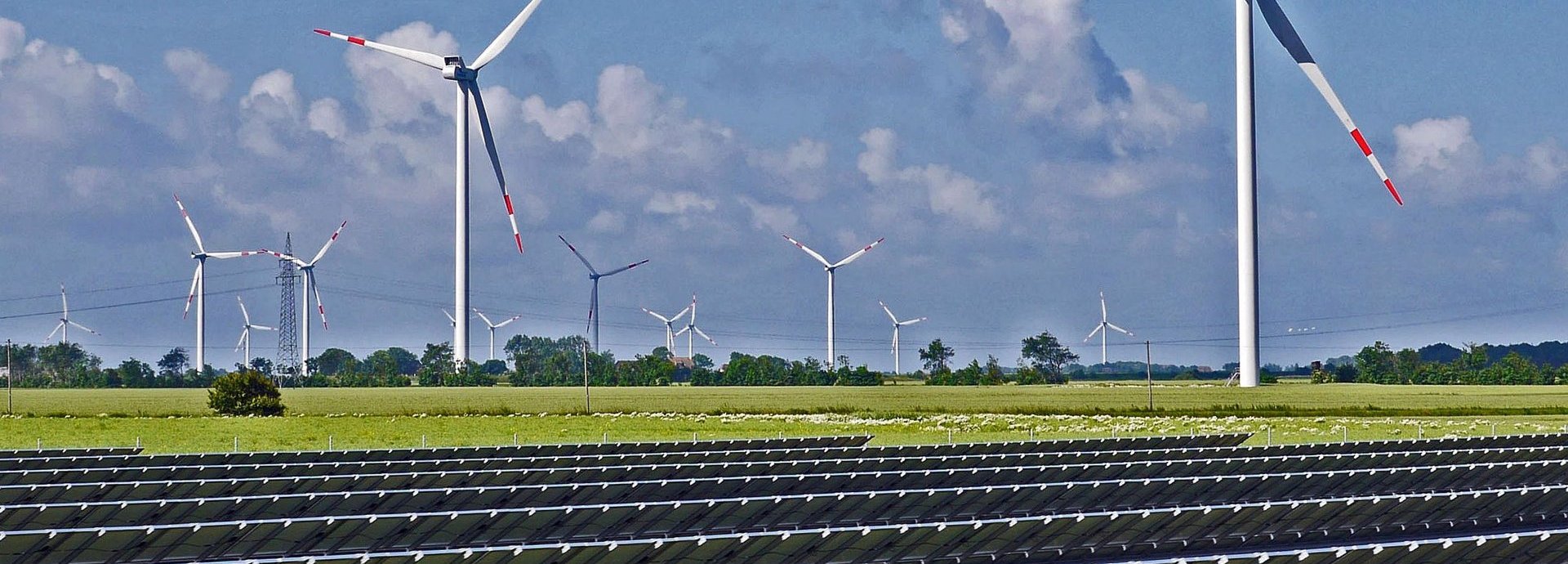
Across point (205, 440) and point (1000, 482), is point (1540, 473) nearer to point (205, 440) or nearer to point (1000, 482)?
point (1000, 482)

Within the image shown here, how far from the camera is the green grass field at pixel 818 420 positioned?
345ft

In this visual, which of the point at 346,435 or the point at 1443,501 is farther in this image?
the point at 346,435

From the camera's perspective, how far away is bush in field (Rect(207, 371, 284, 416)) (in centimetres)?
14562

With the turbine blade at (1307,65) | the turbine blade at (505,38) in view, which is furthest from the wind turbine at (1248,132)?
the turbine blade at (505,38)

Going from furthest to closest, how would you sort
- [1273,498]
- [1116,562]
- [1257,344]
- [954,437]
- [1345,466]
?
[1257,344], [954,437], [1345,466], [1273,498], [1116,562]

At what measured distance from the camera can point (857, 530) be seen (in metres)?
36.1

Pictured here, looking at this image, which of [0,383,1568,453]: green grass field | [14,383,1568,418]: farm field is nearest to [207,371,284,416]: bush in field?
[0,383,1568,453]: green grass field

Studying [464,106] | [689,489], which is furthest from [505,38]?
[689,489]

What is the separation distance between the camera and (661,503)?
137ft

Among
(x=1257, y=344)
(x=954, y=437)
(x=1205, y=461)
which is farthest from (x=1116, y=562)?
(x=1257, y=344)

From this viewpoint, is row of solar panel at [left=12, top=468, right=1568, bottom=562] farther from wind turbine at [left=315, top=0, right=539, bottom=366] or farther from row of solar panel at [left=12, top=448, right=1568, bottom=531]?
wind turbine at [left=315, top=0, right=539, bottom=366]

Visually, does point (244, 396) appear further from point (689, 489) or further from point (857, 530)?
point (857, 530)

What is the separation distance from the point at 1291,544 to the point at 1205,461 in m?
14.8

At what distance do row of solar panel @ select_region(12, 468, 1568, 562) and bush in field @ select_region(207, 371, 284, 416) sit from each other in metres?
112
